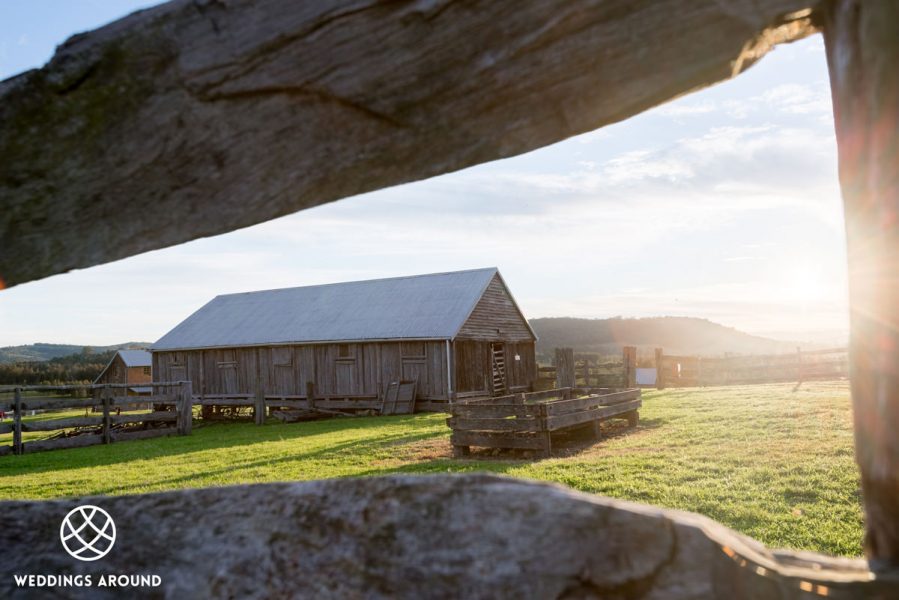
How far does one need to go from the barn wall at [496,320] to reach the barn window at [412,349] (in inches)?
62.9

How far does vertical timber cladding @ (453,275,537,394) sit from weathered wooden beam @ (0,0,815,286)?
26438mm

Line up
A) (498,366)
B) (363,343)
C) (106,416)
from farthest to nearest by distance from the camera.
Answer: (498,366)
(363,343)
(106,416)

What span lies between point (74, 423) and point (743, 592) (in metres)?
20.7

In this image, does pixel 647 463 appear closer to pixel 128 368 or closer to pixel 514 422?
pixel 514 422

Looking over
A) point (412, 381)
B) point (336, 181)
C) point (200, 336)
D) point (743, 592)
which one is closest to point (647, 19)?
point (336, 181)

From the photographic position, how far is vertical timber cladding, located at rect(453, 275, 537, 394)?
28.6 meters

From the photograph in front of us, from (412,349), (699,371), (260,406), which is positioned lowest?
(260,406)

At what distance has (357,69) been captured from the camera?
1.27m

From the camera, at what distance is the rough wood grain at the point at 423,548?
1052 millimetres

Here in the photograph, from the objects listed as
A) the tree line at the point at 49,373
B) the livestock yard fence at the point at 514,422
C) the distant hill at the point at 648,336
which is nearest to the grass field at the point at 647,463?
the livestock yard fence at the point at 514,422

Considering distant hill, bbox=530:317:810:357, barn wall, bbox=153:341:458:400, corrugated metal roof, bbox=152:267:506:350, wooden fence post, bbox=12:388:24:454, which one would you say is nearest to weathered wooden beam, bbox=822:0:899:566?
wooden fence post, bbox=12:388:24:454

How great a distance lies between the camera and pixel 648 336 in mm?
89812

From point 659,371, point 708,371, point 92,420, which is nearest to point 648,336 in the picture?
point 708,371

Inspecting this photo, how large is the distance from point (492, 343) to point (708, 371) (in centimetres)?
1231
